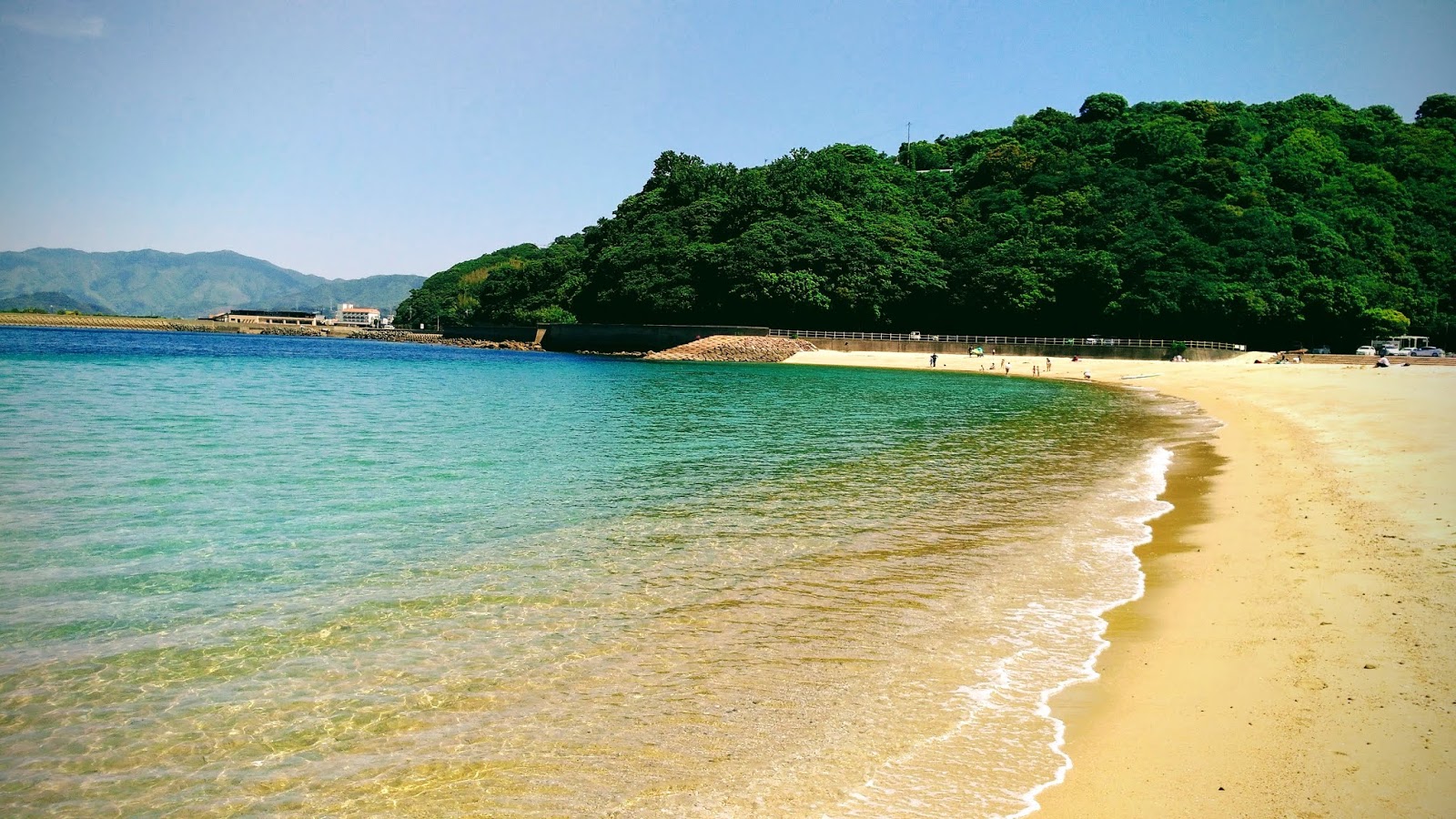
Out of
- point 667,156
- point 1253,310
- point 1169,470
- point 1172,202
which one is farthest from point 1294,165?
point 1169,470

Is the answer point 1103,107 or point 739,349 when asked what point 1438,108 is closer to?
point 1103,107

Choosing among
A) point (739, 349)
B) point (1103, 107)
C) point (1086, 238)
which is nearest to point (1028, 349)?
point (1086, 238)

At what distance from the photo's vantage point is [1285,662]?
6.37m

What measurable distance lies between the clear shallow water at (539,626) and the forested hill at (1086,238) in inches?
2756

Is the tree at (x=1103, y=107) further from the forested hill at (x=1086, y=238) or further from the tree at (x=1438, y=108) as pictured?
the tree at (x=1438, y=108)

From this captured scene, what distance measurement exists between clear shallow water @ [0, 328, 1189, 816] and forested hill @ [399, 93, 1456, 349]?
230 ft

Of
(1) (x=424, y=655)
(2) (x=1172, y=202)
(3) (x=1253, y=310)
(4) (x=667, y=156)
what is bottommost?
(1) (x=424, y=655)

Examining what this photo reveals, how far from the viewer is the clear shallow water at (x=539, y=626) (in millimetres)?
4867

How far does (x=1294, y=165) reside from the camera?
9606 cm

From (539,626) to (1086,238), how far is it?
9036cm

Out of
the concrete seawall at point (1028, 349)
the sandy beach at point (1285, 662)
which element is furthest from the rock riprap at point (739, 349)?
the sandy beach at point (1285, 662)

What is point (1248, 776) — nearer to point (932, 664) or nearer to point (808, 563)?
point (932, 664)

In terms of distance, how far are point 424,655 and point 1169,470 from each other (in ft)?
51.4

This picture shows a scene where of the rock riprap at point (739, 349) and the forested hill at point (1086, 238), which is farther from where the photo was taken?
the rock riprap at point (739, 349)
